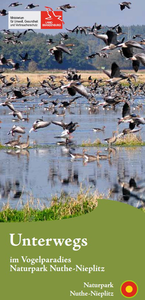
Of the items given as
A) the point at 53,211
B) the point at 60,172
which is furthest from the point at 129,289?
the point at 60,172

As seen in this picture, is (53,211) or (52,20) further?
(52,20)

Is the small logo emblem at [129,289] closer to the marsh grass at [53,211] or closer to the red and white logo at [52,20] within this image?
the marsh grass at [53,211]

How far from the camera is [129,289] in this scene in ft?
35.3

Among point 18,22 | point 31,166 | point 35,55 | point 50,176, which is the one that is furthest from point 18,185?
point 35,55

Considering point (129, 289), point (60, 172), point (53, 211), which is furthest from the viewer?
point (60, 172)

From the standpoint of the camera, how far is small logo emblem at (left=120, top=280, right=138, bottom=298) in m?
10.7

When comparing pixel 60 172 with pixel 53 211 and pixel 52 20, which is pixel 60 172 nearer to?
pixel 53 211

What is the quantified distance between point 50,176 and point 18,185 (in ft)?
6.49

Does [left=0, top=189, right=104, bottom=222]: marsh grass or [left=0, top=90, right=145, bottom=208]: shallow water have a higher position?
[left=0, top=189, right=104, bottom=222]: marsh grass

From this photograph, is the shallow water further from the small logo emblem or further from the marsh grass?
A: the small logo emblem

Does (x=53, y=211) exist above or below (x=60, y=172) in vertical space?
above

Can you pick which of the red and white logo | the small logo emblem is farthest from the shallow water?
the red and white logo

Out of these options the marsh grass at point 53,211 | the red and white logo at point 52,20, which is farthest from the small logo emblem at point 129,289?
the red and white logo at point 52,20

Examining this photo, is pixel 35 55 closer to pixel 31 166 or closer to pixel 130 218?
pixel 31 166
